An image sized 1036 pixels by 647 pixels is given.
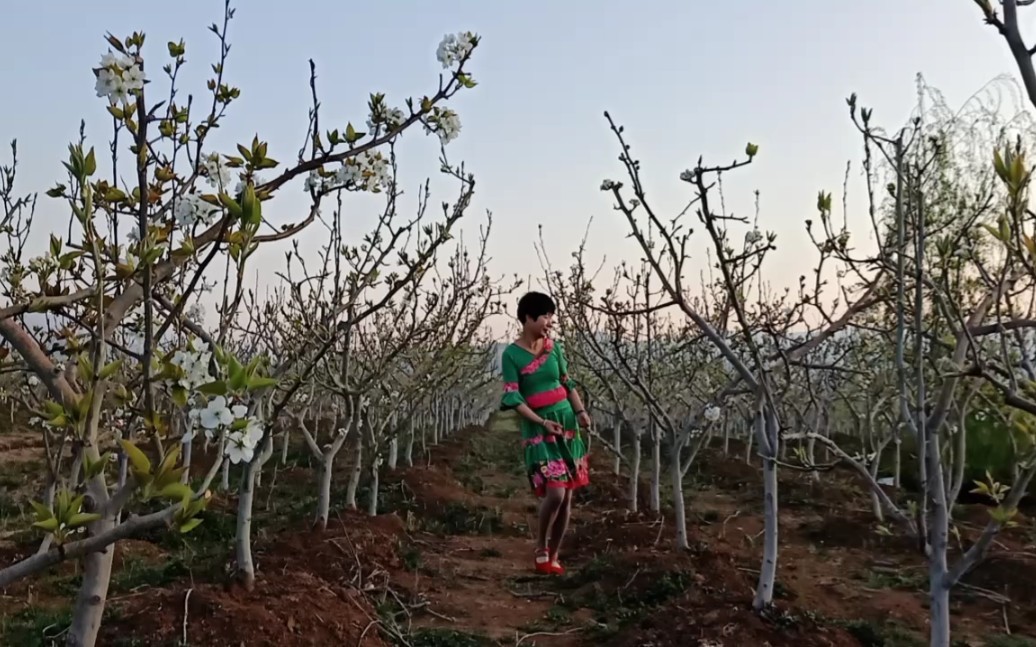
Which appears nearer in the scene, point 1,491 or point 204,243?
point 204,243

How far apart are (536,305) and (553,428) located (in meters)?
0.70

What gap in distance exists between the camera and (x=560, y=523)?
17.8 feet

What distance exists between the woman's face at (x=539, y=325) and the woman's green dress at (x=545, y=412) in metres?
0.12

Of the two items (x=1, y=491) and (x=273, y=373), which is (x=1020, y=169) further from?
(x=1, y=491)

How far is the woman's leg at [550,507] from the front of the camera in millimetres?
5059

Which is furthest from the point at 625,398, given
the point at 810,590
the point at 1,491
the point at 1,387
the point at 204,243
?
the point at 204,243

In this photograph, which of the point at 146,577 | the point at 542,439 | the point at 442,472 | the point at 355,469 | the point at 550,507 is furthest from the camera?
the point at 442,472

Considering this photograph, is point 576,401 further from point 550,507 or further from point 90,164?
point 90,164

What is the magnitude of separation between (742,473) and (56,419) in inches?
494

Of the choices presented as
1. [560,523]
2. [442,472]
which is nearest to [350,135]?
[560,523]

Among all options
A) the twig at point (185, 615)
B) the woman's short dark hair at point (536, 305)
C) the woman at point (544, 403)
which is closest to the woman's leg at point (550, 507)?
the woman at point (544, 403)

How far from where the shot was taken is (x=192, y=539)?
25.0 feet

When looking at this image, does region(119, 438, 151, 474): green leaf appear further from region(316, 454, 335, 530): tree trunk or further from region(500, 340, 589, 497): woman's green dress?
region(316, 454, 335, 530): tree trunk

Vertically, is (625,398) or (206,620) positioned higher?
(625,398)
